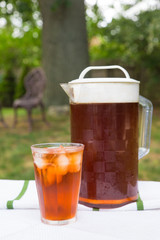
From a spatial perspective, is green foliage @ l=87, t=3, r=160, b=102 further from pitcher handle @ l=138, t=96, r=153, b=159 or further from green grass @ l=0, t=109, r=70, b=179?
pitcher handle @ l=138, t=96, r=153, b=159

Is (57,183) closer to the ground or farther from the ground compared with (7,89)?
farther from the ground

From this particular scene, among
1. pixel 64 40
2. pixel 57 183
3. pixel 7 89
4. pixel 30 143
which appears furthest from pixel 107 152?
pixel 7 89

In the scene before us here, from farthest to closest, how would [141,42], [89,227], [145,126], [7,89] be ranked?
1. [7,89]
2. [141,42]
3. [145,126]
4. [89,227]

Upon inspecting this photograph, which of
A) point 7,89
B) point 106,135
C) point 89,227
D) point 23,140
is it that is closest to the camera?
point 89,227

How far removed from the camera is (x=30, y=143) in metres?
5.56

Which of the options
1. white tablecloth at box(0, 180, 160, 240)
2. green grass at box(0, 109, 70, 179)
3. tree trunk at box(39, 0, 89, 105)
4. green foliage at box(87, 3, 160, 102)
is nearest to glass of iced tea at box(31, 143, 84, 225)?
white tablecloth at box(0, 180, 160, 240)

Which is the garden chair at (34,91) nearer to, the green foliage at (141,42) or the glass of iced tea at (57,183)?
the green foliage at (141,42)

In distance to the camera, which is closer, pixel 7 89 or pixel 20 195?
pixel 20 195

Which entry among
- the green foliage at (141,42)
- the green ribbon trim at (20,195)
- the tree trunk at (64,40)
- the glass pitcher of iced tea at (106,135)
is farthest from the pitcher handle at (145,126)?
the green foliage at (141,42)

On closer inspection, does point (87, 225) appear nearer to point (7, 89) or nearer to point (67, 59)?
point (67, 59)

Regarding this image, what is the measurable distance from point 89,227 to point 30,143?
16.0 feet

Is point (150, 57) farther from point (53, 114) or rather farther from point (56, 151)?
point (56, 151)

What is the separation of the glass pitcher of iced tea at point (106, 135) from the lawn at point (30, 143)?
10.4 feet

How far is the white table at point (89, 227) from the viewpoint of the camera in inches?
27.4
